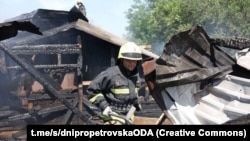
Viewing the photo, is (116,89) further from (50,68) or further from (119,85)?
(50,68)

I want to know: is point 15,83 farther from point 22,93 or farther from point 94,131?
point 94,131

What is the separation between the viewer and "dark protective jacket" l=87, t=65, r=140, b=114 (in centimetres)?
541

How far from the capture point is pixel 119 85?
217 inches

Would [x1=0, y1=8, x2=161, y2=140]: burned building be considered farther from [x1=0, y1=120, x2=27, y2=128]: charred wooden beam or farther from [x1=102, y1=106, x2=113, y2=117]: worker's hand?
[x1=102, y1=106, x2=113, y2=117]: worker's hand

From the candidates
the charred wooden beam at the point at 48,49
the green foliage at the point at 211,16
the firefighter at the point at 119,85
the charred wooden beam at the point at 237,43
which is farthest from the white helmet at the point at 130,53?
the green foliage at the point at 211,16

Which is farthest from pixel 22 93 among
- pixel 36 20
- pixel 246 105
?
pixel 246 105

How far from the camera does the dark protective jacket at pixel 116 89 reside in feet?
17.7

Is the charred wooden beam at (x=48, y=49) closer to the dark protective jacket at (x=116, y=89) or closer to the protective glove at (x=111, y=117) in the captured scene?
the dark protective jacket at (x=116, y=89)

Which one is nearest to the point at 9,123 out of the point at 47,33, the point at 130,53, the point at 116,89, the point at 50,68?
the point at 50,68

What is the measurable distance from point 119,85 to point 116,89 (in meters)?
0.08

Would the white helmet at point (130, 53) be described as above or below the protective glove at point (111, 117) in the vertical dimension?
above

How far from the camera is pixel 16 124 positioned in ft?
32.3

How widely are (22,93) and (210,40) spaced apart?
672cm

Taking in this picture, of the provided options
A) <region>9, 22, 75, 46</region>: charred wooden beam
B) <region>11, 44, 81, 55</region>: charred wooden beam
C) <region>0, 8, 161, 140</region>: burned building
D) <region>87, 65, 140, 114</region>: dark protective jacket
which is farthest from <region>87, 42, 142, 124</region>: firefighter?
<region>9, 22, 75, 46</region>: charred wooden beam
